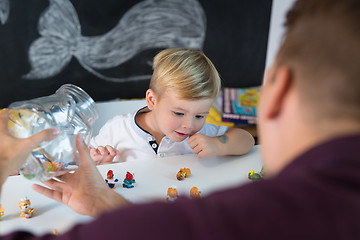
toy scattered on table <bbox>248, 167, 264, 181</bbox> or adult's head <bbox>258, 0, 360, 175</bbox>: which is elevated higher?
adult's head <bbox>258, 0, 360, 175</bbox>

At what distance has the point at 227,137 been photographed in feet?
3.57

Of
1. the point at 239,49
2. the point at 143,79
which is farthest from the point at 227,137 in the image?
the point at 239,49

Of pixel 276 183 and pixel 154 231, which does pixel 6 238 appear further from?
pixel 276 183

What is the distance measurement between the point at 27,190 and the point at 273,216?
2.16ft

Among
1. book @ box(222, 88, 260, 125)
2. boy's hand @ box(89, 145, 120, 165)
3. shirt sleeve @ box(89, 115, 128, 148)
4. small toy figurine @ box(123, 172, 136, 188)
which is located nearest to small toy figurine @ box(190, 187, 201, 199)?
small toy figurine @ box(123, 172, 136, 188)

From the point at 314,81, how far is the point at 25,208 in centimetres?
60

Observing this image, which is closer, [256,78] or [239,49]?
[239,49]

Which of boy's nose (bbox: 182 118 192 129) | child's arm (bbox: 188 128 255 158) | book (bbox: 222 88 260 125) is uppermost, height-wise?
boy's nose (bbox: 182 118 192 129)

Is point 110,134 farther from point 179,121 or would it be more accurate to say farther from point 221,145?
point 221,145

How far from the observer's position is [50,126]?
72 centimetres

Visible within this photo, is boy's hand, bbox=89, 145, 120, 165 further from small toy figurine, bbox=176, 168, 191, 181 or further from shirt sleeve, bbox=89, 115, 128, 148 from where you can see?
small toy figurine, bbox=176, 168, 191, 181

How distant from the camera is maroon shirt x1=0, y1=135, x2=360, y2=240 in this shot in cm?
28

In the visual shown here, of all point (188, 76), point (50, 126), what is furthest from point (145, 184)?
point (188, 76)

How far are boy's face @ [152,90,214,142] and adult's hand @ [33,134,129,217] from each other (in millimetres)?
399
